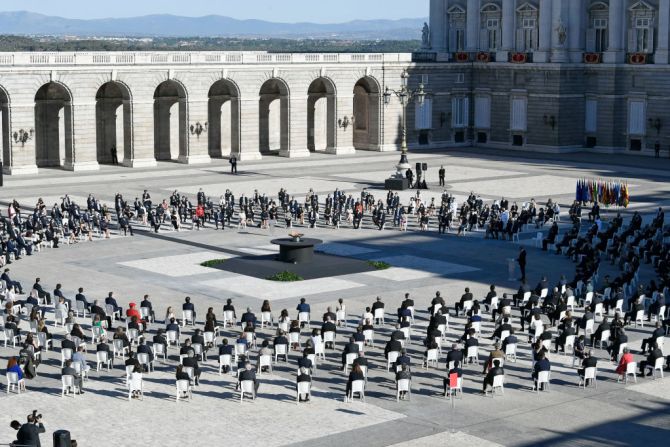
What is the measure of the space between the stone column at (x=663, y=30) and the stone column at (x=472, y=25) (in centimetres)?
1691

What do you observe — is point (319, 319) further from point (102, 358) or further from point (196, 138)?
point (196, 138)

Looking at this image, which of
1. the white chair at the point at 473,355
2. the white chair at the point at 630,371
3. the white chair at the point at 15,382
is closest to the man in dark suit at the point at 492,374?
the white chair at the point at 473,355

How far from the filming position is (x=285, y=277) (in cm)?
4959

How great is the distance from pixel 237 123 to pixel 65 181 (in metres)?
17.3

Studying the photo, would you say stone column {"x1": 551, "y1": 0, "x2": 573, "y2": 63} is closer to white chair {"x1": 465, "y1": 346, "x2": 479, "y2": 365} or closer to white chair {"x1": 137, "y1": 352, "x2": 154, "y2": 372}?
white chair {"x1": 465, "y1": 346, "x2": 479, "y2": 365}

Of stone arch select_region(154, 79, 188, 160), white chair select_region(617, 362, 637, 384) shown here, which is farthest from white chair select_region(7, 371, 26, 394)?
stone arch select_region(154, 79, 188, 160)

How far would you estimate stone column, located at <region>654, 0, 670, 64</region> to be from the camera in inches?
3730

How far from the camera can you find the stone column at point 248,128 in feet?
A: 305

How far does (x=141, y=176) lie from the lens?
8331cm

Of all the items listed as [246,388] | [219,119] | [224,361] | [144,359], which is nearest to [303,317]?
[224,361]

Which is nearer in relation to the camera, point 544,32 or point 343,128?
point 343,128

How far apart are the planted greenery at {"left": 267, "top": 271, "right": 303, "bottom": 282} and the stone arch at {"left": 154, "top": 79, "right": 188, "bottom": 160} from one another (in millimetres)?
42681

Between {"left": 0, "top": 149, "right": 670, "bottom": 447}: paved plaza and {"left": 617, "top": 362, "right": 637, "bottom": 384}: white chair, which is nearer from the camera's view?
{"left": 0, "top": 149, "right": 670, "bottom": 447}: paved plaza

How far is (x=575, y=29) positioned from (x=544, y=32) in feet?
7.95
